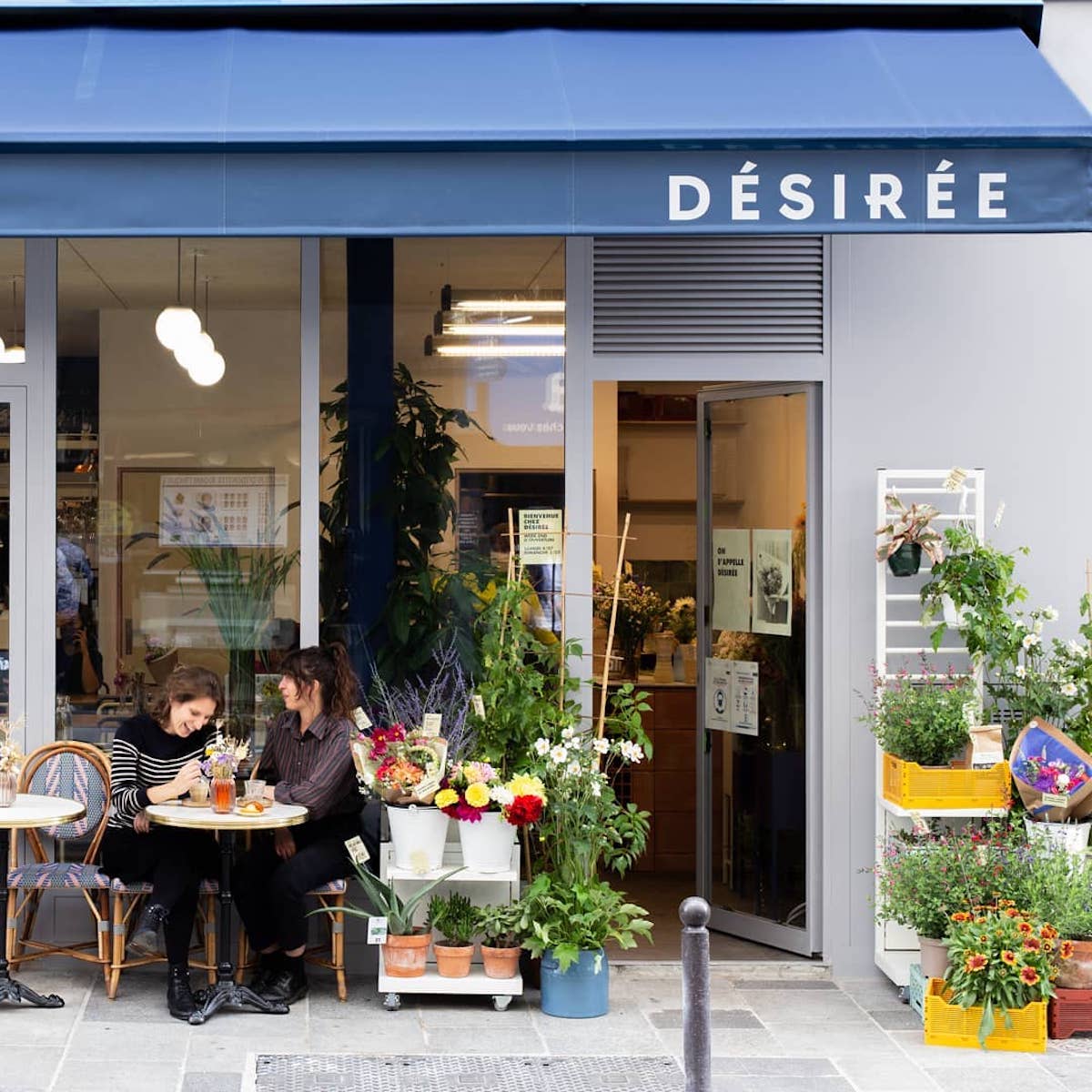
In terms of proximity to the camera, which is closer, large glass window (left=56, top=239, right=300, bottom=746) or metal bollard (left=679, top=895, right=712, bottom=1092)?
metal bollard (left=679, top=895, right=712, bottom=1092)

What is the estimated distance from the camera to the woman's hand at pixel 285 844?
652 centimetres

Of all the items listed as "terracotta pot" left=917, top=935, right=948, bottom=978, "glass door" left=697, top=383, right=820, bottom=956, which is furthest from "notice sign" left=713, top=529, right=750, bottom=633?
"terracotta pot" left=917, top=935, right=948, bottom=978

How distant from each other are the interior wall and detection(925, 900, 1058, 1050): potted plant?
100 cm

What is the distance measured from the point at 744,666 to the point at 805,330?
164 cm

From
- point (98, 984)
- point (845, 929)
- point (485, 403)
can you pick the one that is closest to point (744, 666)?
point (845, 929)

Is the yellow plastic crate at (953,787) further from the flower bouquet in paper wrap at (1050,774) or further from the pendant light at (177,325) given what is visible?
the pendant light at (177,325)

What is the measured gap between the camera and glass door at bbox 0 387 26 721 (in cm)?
707

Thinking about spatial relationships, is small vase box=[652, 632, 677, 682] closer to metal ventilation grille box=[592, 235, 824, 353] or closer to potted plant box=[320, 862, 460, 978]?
metal ventilation grille box=[592, 235, 824, 353]

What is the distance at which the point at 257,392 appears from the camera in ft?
23.3

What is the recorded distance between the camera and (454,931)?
20.9 ft

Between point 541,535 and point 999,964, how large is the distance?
8.70 ft

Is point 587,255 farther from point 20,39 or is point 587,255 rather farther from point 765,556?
point 20,39

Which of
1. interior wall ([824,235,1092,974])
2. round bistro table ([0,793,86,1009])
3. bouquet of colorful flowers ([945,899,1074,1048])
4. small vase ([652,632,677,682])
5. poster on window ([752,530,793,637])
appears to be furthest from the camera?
small vase ([652,632,677,682])

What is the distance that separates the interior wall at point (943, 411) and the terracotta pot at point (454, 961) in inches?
66.9
